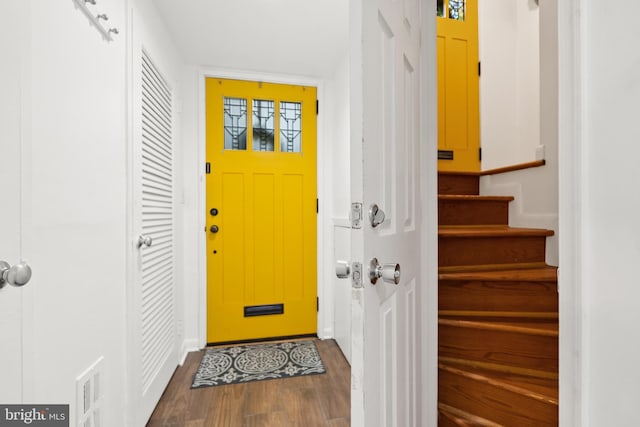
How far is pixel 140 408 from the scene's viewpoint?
151 centimetres

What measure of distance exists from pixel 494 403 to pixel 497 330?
278 mm

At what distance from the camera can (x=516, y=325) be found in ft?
4.30

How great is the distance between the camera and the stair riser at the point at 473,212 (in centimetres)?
185

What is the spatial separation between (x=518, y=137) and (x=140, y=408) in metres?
2.92

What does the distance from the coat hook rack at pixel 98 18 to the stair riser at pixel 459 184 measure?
1930mm

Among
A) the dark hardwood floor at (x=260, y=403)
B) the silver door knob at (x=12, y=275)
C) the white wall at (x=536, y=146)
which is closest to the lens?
the silver door knob at (x=12, y=275)

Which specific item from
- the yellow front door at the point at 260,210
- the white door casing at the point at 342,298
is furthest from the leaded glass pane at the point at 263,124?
the white door casing at the point at 342,298

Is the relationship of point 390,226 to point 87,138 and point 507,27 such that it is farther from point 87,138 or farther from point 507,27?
point 507,27

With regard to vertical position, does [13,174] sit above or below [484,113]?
below

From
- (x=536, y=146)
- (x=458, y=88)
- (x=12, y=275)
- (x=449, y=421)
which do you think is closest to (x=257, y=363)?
(x=449, y=421)

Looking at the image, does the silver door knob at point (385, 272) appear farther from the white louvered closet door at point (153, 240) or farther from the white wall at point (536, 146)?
the white wall at point (536, 146)

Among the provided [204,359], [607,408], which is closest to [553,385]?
[607,408]

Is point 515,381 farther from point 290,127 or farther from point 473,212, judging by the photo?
point 290,127

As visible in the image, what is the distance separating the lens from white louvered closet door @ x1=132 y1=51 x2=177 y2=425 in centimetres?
152
